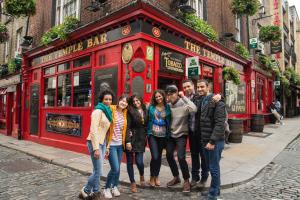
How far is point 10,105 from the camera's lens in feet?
48.4

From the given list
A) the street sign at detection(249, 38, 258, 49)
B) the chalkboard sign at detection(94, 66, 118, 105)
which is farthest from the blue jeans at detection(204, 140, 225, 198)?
the street sign at detection(249, 38, 258, 49)

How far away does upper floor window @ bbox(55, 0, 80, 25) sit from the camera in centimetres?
1024

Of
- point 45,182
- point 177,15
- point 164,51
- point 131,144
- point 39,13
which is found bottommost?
point 45,182

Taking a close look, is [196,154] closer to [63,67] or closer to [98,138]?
[98,138]

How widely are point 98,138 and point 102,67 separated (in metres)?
4.39

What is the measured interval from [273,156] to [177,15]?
18.7 ft

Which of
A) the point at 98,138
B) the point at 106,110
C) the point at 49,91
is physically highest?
the point at 49,91

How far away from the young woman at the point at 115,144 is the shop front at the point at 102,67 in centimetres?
56

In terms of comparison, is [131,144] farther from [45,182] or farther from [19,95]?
[19,95]

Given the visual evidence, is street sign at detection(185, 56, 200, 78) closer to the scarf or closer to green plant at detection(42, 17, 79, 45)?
the scarf

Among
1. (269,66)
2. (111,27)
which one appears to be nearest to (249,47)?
(269,66)

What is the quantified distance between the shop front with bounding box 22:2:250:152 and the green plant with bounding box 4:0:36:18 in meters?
1.65

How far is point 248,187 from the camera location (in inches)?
204

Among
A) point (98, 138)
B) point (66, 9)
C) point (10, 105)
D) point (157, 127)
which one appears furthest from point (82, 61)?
point (10, 105)
